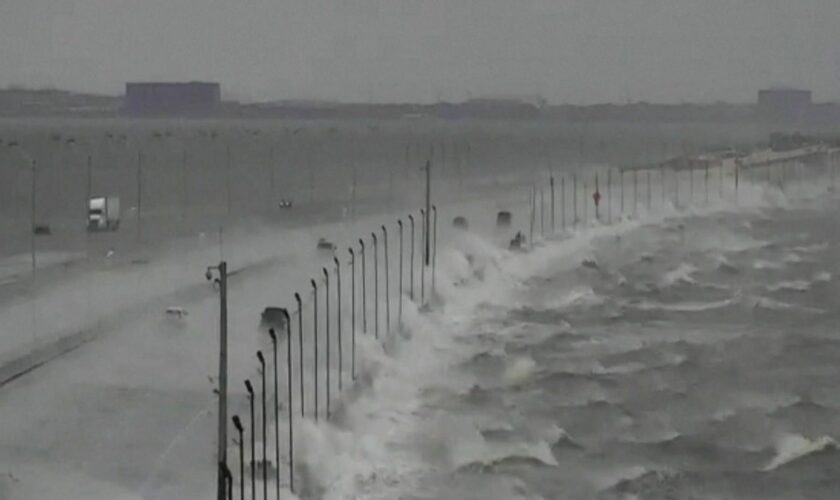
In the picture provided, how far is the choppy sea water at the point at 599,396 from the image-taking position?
979 centimetres

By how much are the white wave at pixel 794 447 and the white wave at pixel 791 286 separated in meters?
10.5

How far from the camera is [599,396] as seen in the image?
1265cm

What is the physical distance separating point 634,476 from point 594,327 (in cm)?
708

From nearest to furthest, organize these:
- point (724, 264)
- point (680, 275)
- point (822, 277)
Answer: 1. point (680, 275)
2. point (822, 277)
3. point (724, 264)

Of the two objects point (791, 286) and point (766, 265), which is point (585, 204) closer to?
point (766, 265)

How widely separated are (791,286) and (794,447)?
38.8 feet

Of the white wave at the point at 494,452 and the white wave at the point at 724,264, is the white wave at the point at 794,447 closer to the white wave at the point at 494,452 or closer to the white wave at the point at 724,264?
the white wave at the point at 494,452

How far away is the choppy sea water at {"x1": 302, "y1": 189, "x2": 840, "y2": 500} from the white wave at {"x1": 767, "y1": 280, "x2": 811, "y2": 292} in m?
0.10

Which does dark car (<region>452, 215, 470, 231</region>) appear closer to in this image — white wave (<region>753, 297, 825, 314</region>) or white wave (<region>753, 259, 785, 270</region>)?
white wave (<region>753, 259, 785, 270</region>)

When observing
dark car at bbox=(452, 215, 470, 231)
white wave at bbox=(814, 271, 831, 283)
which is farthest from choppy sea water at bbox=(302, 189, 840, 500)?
dark car at bbox=(452, 215, 470, 231)

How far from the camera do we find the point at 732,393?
13148 mm

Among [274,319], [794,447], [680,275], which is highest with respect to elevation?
[274,319]

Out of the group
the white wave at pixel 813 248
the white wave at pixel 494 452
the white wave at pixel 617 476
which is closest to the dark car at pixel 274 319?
the white wave at pixel 494 452

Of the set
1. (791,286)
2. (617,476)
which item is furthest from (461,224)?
(617,476)
